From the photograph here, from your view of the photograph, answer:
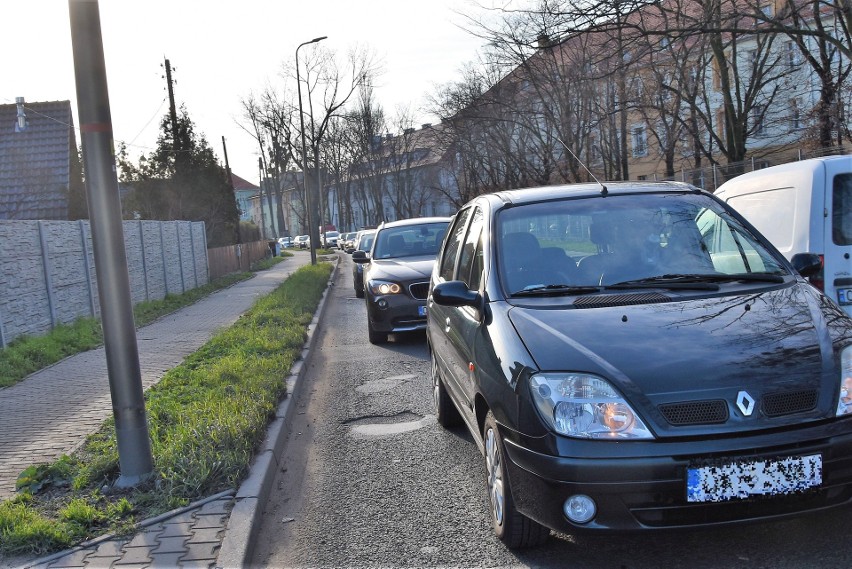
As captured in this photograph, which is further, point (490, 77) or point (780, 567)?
point (490, 77)

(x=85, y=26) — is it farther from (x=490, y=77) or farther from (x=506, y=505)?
(x=490, y=77)

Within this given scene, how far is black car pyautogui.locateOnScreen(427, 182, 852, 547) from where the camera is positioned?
3.13 metres

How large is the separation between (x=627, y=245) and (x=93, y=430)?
4739 millimetres

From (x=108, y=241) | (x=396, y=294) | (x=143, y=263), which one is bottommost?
(x=396, y=294)

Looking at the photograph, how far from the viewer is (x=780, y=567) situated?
336 centimetres

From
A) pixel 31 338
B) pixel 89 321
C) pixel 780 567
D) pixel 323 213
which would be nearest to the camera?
pixel 780 567

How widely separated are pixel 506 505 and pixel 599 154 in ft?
94.0

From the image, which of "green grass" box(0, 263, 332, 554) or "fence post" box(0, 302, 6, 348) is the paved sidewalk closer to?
"green grass" box(0, 263, 332, 554)

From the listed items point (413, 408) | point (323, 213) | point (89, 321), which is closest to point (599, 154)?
point (89, 321)

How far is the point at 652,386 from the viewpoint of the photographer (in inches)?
Result: 127

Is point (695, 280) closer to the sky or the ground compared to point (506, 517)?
closer to the sky

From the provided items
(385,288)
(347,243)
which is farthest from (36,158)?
(347,243)

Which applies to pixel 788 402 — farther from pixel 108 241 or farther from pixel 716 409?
pixel 108 241

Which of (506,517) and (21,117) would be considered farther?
(21,117)
